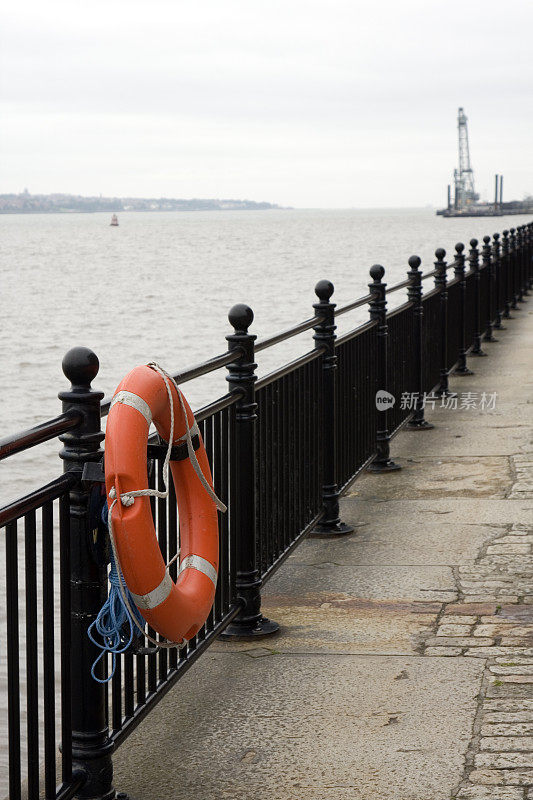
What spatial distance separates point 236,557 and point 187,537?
1.36m

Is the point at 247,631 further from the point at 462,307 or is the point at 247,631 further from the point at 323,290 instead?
the point at 462,307

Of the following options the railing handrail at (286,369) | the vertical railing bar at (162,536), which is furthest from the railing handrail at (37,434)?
the railing handrail at (286,369)

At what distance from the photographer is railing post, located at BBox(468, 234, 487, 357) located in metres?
15.6

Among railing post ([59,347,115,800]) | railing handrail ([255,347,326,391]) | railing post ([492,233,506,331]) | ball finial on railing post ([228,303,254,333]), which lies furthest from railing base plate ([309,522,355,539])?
railing post ([492,233,506,331])

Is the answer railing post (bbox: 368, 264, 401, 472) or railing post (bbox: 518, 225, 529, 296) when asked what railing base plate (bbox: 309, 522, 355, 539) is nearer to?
railing post (bbox: 368, 264, 401, 472)

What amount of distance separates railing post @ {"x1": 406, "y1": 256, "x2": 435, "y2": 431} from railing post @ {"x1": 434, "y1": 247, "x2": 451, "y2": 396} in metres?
1.42

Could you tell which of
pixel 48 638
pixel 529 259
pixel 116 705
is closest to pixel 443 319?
pixel 116 705

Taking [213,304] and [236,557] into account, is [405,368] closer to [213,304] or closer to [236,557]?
[236,557]

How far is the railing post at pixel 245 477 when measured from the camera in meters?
5.13

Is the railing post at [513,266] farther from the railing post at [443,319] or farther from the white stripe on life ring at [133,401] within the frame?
the white stripe on life ring at [133,401]

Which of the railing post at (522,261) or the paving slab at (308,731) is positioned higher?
the railing post at (522,261)

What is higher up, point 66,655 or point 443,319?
point 443,319

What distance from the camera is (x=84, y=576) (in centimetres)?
345

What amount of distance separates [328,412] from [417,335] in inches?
148
